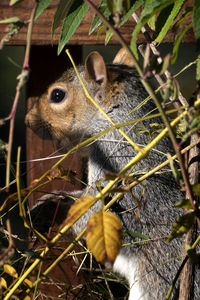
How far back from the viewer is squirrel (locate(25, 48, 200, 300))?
5.73 feet

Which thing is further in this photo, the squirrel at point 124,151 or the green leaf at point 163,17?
the squirrel at point 124,151

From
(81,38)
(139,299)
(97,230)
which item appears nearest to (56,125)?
(81,38)

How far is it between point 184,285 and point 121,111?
3.35 ft

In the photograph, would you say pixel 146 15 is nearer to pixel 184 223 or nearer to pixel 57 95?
pixel 184 223

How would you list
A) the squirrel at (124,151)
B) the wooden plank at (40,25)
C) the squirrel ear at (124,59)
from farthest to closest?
the squirrel ear at (124,59)
the wooden plank at (40,25)
the squirrel at (124,151)

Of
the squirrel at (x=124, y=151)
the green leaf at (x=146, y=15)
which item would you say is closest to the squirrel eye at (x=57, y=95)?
Answer: the squirrel at (x=124, y=151)

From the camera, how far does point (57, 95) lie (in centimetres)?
216

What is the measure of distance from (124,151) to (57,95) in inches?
17.2

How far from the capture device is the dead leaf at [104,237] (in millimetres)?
825

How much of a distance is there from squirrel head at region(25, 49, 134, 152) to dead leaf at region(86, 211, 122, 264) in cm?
119

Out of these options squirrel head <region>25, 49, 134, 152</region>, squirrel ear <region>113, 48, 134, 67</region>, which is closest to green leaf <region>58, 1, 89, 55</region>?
squirrel head <region>25, 49, 134, 152</region>

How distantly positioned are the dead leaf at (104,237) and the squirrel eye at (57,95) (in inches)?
53.0

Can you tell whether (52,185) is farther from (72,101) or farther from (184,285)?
(184,285)

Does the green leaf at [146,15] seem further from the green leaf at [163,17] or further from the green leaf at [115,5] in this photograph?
the green leaf at [163,17]
